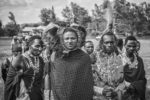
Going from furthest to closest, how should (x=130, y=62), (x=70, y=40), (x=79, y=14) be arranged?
(x=79, y=14)
(x=130, y=62)
(x=70, y=40)

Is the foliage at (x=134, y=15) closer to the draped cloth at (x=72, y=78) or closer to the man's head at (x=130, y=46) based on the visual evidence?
the man's head at (x=130, y=46)

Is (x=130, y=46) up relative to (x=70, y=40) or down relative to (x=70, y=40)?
down

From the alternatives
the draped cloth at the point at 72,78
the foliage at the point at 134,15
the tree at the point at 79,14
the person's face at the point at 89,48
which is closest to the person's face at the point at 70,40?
the draped cloth at the point at 72,78

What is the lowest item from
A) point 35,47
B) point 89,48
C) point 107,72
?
point 107,72

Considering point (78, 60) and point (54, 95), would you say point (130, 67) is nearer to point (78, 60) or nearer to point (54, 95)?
point (78, 60)

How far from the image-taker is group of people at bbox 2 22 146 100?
106 inches

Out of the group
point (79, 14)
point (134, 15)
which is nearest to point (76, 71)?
point (134, 15)

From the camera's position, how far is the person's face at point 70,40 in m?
2.84

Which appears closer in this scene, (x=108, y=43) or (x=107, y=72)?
(x=107, y=72)

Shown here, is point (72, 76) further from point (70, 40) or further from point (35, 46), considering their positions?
point (35, 46)

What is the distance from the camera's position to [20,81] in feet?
11.9

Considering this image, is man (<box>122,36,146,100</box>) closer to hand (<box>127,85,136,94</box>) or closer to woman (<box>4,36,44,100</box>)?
hand (<box>127,85,136,94</box>)

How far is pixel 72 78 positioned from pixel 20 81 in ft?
4.02

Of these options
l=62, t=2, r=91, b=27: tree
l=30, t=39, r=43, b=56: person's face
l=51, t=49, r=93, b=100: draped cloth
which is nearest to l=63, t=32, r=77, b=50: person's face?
l=51, t=49, r=93, b=100: draped cloth
